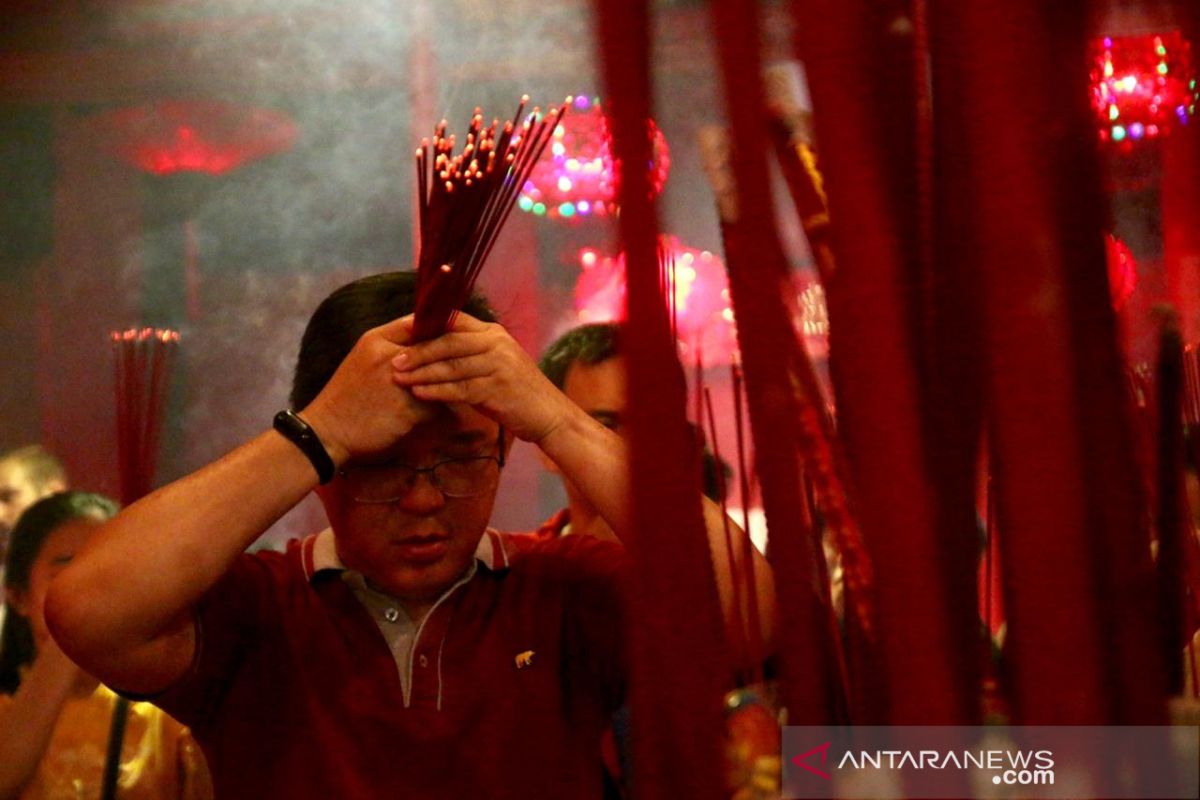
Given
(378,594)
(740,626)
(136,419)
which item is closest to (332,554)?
(378,594)

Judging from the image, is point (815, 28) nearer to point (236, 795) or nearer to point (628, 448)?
point (628, 448)

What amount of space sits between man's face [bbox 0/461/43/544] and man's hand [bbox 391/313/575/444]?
241cm

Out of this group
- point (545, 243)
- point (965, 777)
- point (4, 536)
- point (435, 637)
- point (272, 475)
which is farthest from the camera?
point (545, 243)

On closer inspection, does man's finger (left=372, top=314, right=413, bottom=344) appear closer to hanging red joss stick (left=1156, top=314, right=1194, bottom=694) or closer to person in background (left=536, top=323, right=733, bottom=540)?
hanging red joss stick (left=1156, top=314, right=1194, bottom=694)

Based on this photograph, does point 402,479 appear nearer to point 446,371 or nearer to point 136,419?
point 446,371

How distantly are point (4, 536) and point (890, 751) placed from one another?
3.03 metres

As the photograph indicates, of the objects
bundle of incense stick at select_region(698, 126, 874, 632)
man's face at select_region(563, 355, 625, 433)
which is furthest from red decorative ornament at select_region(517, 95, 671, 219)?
bundle of incense stick at select_region(698, 126, 874, 632)

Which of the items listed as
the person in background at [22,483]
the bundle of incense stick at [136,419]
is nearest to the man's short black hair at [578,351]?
the bundle of incense stick at [136,419]

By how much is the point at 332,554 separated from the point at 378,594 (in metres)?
0.06

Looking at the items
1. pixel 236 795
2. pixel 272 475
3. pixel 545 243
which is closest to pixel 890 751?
pixel 272 475

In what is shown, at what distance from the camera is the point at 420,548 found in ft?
3.46

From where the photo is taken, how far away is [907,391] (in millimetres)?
409

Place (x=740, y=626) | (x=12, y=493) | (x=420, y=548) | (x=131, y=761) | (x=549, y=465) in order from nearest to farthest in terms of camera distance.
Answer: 1. (x=740, y=626)
2. (x=420, y=548)
3. (x=549, y=465)
4. (x=131, y=761)
5. (x=12, y=493)

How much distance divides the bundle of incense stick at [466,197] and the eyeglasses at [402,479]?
7.2 inches
